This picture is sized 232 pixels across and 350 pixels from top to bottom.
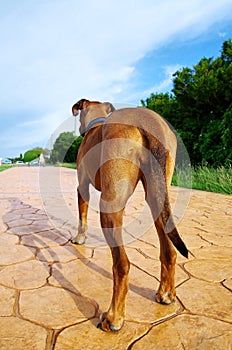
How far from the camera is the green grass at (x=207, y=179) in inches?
263

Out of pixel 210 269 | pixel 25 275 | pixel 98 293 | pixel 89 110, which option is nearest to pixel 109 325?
pixel 98 293

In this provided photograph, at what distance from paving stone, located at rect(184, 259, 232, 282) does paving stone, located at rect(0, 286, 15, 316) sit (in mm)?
1365

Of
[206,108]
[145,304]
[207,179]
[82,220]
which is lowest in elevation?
[145,304]

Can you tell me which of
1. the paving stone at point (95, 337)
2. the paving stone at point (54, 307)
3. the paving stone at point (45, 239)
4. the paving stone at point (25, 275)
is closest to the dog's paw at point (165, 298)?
the paving stone at point (95, 337)

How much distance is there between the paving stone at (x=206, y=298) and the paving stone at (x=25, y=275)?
1031 mm

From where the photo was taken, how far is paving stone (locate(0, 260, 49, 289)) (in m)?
1.76

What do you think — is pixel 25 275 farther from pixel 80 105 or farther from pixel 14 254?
pixel 80 105

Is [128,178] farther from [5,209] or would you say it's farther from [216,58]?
[216,58]

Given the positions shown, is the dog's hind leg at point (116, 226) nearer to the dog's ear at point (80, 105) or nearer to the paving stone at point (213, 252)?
the paving stone at point (213, 252)

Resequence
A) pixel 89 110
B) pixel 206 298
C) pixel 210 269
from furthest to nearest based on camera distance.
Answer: pixel 89 110
pixel 210 269
pixel 206 298

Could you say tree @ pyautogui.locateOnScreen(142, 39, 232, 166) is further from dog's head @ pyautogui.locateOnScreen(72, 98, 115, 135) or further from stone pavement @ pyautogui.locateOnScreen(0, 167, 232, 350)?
dog's head @ pyautogui.locateOnScreen(72, 98, 115, 135)

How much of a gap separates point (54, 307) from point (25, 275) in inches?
20.7

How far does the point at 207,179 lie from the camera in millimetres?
7375

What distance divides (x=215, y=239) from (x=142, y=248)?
3.10 ft
